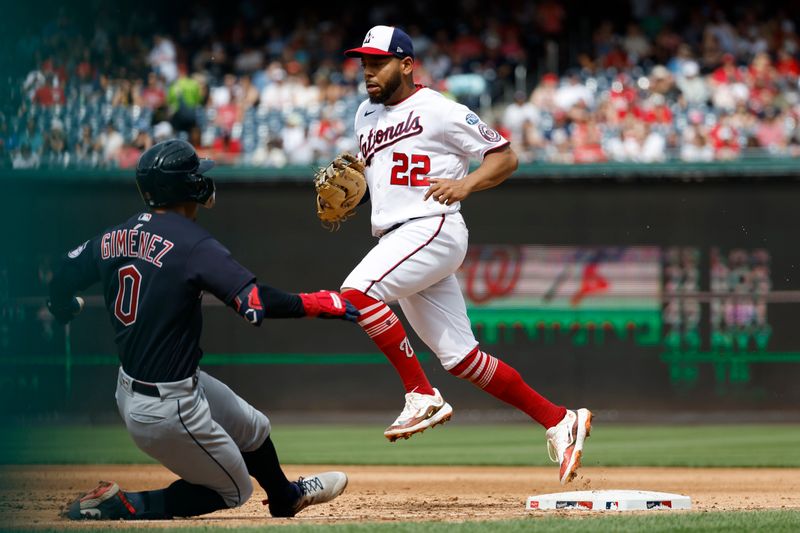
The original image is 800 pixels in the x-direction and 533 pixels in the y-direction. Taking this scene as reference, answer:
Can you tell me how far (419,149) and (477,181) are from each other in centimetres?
31

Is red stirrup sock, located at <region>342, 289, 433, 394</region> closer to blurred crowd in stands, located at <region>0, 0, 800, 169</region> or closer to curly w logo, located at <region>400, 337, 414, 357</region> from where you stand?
curly w logo, located at <region>400, 337, 414, 357</region>

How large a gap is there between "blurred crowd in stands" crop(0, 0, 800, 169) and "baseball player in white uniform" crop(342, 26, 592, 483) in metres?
5.10

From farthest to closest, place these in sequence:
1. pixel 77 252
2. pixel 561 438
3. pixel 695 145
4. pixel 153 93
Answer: pixel 153 93
pixel 695 145
pixel 561 438
pixel 77 252

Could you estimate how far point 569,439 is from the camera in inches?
213

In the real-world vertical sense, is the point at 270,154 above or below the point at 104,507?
above

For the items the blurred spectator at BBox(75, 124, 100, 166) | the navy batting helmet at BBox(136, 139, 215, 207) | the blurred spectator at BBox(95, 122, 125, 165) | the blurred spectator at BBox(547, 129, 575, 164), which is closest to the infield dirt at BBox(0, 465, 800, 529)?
the navy batting helmet at BBox(136, 139, 215, 207)

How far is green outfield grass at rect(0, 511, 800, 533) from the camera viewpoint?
4.39 metres

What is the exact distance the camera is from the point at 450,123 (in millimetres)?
5223

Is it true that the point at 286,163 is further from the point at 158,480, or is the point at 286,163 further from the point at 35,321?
the point at 35,321

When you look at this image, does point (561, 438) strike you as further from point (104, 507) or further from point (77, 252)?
point (77, 252)

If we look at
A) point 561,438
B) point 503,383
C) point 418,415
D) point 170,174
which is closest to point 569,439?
point 561,438

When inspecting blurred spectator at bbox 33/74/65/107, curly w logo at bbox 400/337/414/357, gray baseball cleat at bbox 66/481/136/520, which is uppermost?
blurred spectator at bbox 33/74/65/107

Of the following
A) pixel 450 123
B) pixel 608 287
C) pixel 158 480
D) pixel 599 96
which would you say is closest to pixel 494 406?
pixel 608 287

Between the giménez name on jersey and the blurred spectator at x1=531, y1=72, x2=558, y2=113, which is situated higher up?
the blurred spectator at x1=531, y1=72, x2=558, y2=113
